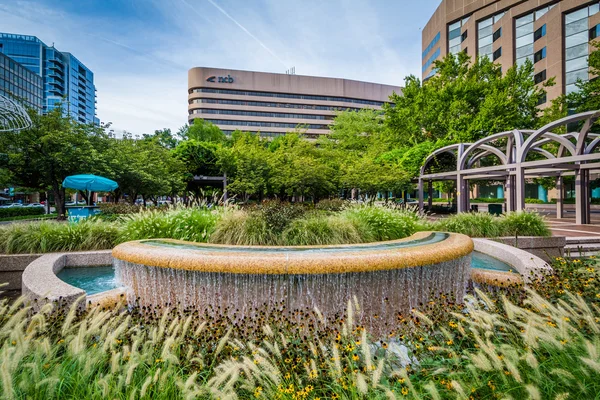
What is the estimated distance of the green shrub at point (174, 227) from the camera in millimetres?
7120

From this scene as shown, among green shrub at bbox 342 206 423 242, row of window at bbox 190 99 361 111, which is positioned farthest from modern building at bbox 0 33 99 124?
green shrub at bbox 342 206 423 242

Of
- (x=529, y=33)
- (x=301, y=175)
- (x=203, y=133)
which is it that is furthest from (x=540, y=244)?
(x=203, y=133)

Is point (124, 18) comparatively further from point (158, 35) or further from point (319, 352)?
point (319, 352)

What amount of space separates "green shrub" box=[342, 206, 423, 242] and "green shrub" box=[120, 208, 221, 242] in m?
Answer: 3.38

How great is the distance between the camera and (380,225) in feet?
25.1

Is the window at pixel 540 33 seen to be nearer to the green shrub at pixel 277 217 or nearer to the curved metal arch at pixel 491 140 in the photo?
the curved metal arch at pixel 491 140

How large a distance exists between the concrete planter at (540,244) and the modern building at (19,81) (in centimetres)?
7498

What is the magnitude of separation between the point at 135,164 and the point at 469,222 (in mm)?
20428

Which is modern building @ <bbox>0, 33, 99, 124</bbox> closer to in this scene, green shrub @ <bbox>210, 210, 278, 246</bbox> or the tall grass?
green shrub @ <bbox>210, 210, 278, 246</bbox>

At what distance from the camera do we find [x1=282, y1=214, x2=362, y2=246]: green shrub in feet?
21.2

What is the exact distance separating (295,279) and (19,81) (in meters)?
96.3

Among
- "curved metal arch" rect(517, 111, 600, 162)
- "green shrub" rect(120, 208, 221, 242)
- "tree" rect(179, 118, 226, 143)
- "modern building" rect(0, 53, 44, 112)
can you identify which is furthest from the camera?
"modern building" rect(0, 53, 44, 112)

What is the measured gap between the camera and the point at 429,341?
2.46m

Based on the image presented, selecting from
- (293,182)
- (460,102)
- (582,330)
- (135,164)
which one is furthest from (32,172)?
(460,102)
